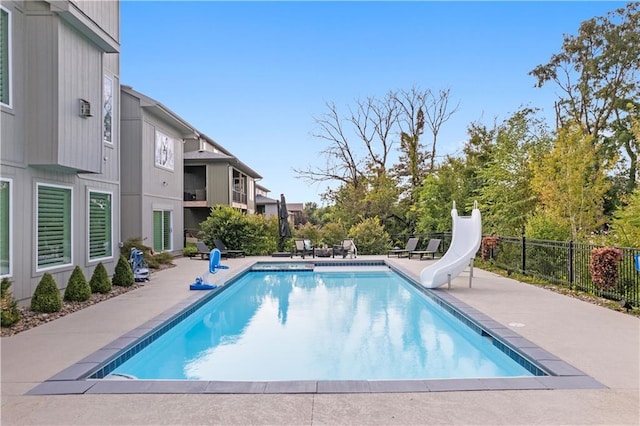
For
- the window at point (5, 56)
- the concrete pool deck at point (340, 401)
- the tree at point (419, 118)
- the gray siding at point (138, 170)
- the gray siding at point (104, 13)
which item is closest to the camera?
the concrete pool deck at point (340, 401)

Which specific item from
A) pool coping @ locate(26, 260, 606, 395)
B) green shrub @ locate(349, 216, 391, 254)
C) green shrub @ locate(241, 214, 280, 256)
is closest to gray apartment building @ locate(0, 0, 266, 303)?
pool coping @ locate(26, 260, 606, 395)

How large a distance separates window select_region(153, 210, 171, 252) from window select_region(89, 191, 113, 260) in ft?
17.3

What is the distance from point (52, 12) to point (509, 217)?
13597 mm

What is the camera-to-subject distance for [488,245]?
1356cm

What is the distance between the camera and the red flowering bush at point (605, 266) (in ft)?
25.4

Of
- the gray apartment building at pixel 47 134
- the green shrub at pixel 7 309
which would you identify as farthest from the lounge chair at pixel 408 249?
the green shrub at pixel 7 309

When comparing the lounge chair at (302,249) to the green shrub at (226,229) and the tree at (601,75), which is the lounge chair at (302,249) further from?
the tree at (601,75)

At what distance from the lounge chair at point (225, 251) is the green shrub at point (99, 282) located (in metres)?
8.09

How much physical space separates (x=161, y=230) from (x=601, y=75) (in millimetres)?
23667

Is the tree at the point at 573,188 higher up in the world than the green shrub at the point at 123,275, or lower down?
higher up

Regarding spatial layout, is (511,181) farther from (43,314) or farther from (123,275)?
(43,314)

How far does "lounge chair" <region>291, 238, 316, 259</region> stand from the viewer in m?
17.9

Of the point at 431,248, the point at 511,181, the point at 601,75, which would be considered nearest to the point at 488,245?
the point at 511,181

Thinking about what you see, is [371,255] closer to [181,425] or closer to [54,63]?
[54,63]
